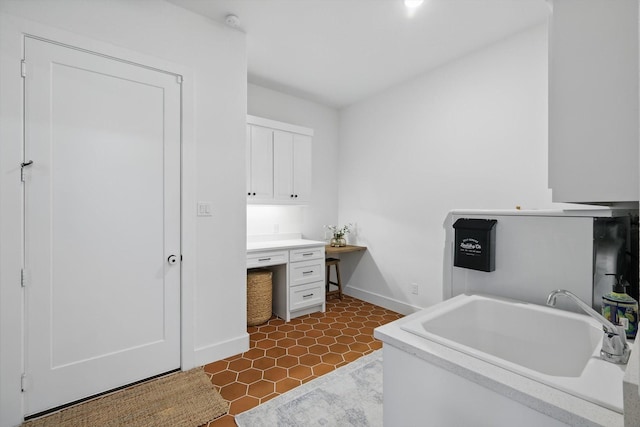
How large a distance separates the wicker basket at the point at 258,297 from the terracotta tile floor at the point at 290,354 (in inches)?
3.5

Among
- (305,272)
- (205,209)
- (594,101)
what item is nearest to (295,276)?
(305,272)

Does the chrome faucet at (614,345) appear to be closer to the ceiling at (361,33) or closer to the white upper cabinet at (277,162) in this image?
the ceiling at (361,33)

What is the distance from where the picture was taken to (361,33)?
8.27 ft

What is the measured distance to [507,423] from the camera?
0.94 m

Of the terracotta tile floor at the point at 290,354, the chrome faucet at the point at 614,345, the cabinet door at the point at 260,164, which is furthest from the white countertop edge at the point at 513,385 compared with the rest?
the cabinet door at the point at 260,164

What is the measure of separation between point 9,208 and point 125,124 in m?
0.78

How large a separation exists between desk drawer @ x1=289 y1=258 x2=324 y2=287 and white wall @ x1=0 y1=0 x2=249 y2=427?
76 centimetres

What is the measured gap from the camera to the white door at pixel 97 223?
1.70m

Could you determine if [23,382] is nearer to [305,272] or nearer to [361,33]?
[305,272]

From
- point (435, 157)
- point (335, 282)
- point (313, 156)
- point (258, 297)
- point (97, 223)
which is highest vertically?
point (313, 156)

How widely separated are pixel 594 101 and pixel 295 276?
2743mm

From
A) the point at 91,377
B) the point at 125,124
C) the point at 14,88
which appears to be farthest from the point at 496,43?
the point at 91,377

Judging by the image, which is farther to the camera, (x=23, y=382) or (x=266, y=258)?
(x=266, y=258)

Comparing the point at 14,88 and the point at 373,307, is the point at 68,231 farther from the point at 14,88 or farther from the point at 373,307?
the point at 373,307
